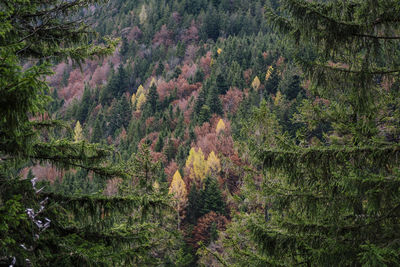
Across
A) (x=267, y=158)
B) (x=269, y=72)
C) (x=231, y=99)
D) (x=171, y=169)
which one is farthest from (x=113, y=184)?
(x=269, y=72)

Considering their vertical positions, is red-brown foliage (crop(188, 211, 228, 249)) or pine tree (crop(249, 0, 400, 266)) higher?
pine tree (crop(249, 0, 400, 266))

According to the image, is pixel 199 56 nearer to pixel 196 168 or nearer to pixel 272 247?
pixel 196 168

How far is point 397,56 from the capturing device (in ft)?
14.6

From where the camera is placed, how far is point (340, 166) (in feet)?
14.4

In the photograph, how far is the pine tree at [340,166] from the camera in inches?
153

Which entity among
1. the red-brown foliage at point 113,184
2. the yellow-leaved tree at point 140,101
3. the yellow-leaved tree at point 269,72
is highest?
the red-brown foliage at point 113,184

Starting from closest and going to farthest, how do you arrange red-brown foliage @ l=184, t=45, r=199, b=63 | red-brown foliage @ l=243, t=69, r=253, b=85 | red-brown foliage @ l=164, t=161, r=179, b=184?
red-brown foliage @ l=164, t=161, r=179, b=184, red-brown foliage @ l=243, t=69, r=253, b=85, red-brown foliage @ l=184, t=45, r=199, b=63

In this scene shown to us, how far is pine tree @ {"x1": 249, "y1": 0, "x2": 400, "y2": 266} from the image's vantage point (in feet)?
12.7

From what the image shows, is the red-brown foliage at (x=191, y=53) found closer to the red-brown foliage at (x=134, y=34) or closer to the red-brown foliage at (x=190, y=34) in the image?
the red-brown foliage at (x=190, y=34)

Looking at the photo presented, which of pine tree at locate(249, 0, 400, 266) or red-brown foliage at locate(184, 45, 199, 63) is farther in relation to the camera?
red-brown foliage at locate(184, 45, 199, 63)

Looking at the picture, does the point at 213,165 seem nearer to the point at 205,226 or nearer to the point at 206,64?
the point at 205,226

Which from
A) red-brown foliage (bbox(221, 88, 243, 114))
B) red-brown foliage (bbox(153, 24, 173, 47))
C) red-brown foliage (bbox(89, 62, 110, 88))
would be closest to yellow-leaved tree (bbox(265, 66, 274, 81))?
red-brown foliage (bbox(221, 88, 243, 114))

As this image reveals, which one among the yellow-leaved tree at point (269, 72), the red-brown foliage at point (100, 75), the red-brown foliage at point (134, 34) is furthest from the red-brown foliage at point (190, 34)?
the yellow-leaved tree at point (269, 72)

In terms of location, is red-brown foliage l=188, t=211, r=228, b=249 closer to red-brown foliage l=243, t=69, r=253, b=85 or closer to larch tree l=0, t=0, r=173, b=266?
larch tree l=0, t=0, r=173, b=266
